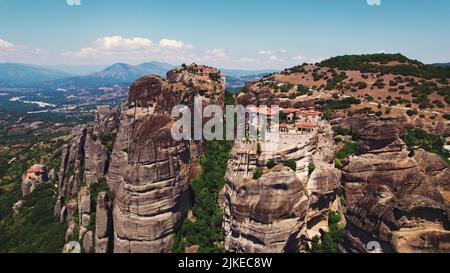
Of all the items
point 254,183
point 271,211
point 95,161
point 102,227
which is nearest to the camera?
point 271,211

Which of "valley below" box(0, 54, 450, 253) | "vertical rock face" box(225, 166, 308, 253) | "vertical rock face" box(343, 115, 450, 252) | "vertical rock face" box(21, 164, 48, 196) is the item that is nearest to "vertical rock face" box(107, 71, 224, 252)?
"valley below" box(0, 54, 450, 253)

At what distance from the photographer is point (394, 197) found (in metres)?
31.4

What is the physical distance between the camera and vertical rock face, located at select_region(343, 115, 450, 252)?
26.6 m

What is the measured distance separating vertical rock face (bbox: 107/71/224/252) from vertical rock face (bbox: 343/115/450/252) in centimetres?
1869

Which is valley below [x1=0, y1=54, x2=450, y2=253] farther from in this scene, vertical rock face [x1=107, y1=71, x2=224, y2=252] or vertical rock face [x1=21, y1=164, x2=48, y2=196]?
vertical rock face [x1=21, y1=164, x2=48, y2=196]

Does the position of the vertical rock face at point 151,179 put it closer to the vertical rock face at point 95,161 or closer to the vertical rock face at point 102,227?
the vertical rock face at point 102,227

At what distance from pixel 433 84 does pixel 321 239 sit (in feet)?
162

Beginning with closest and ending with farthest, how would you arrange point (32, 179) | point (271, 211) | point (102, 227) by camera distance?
point (271, 211), point (102, 227), point (32, 179)

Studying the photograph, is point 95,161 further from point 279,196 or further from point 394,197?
point 394,197

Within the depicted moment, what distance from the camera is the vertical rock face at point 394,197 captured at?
2656 centimetres

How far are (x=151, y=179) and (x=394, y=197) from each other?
24155mm

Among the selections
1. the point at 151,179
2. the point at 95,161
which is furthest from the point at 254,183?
the point at 95,161
